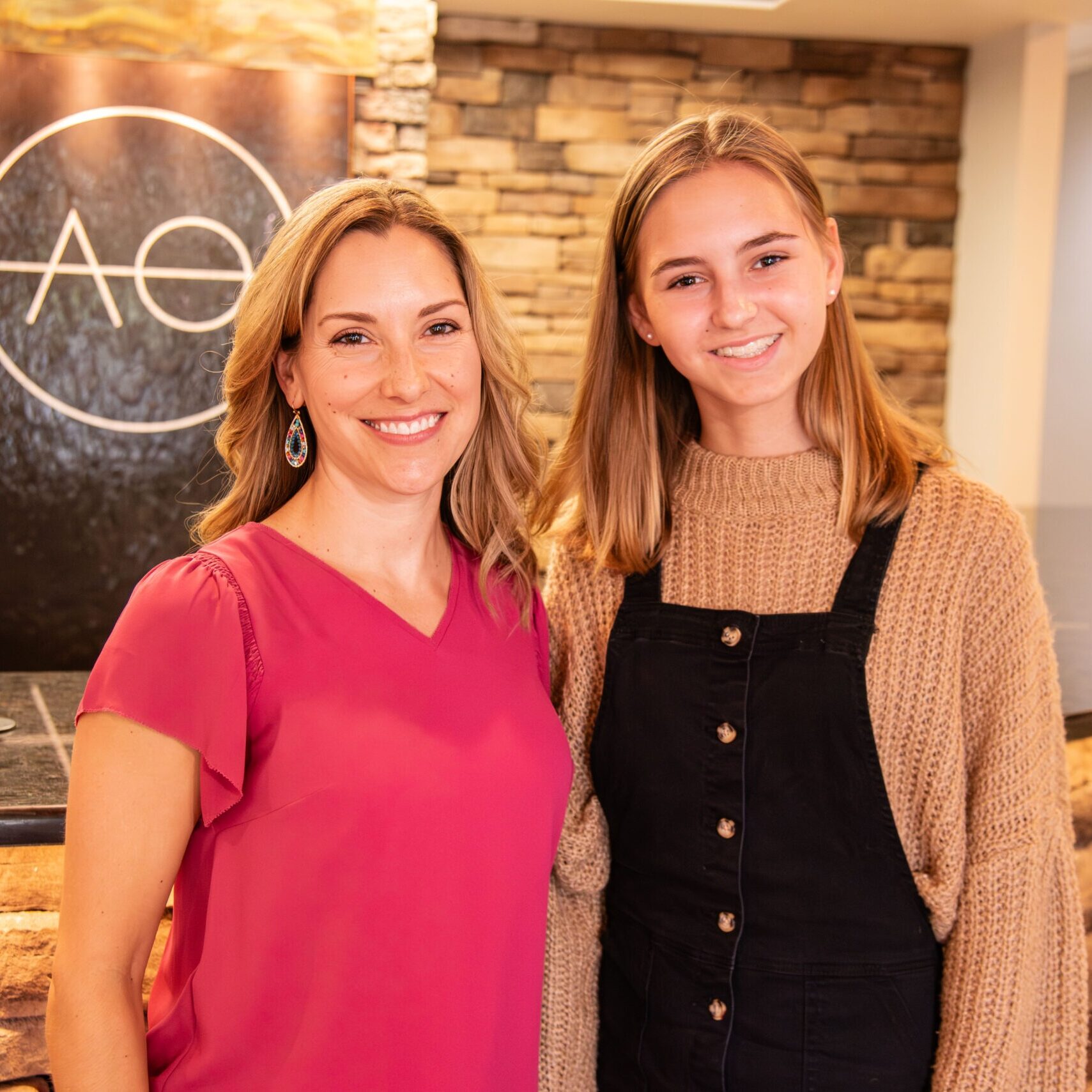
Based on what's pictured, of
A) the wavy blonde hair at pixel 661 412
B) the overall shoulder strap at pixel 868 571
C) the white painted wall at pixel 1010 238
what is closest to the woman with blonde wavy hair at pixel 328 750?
→ the wavy blonde hair at pixel 661 412

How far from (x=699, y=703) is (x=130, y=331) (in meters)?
3.58

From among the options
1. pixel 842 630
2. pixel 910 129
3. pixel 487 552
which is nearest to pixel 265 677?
pixel 487 552

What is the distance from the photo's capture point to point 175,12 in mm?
4523

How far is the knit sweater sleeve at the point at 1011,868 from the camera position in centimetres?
144

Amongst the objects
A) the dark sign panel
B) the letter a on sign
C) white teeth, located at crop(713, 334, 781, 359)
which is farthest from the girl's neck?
the letter a on sign

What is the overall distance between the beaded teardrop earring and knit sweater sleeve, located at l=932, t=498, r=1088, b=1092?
854 mm

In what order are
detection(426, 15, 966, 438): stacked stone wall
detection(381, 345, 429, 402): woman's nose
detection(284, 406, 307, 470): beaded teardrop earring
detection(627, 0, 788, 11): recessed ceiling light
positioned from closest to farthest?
detection(381, 345, 429, 402): woman's nose
detection(284, 406, 307, 470): beaded teardrop earring
detection(627, 0, 788, 11): recessed ceiling light
detection(426, 15, 966, 438): stacked stone wall

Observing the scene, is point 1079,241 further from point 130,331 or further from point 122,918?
point 122,918

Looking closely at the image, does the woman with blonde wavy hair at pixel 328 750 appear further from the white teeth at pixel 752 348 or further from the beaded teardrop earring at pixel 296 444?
the white teeth at pixel 752 348

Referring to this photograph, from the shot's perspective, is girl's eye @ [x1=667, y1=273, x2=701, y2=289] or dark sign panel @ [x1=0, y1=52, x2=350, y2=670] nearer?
girl's eye @ [x1=667, y1=273, x2=701, y2=289]

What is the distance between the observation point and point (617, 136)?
548cm

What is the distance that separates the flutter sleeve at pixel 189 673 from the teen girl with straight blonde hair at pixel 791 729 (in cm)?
55

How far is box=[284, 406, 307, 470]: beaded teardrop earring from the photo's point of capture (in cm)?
153

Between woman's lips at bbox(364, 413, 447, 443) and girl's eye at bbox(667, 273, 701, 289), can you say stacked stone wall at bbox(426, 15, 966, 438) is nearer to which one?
girl's eye at bbox(667, 273, 701, 289)
